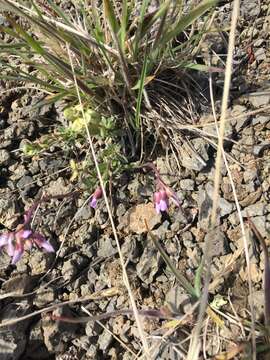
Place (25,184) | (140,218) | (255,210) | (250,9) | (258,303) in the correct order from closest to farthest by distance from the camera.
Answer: (258,303) < (255,210) < (140,218) < (25,184) < (250,9)

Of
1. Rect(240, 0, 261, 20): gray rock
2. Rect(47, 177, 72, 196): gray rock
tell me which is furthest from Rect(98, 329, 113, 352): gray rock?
Rect(240, 0, 261, 20): gray rock

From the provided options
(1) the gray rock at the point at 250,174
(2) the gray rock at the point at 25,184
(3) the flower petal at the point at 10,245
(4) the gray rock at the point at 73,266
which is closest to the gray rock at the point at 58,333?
(4) the gray rock at the point at 73,266

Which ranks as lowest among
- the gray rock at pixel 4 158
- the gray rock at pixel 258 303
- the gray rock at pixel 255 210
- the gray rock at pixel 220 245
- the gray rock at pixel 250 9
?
the gray rock at pixel 258 303

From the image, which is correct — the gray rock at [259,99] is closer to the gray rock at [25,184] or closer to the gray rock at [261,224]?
the gray rock at [261,224]

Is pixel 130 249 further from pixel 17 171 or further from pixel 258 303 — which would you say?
pixel 17 171

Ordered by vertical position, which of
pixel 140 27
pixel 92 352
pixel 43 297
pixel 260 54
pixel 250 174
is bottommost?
pixel 92 352

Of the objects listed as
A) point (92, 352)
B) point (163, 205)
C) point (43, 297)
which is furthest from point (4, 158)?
point (92, 352)

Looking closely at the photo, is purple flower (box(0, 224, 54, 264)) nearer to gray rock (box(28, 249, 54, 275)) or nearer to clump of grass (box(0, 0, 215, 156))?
gray rock (box(28, 249, 54, 275))

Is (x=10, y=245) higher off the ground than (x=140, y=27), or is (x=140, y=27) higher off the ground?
(x=140, y=27)

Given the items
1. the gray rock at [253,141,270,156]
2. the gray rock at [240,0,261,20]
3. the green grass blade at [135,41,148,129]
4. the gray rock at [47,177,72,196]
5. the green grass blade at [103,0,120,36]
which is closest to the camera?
the green grass blade at [103,0,120,36]
